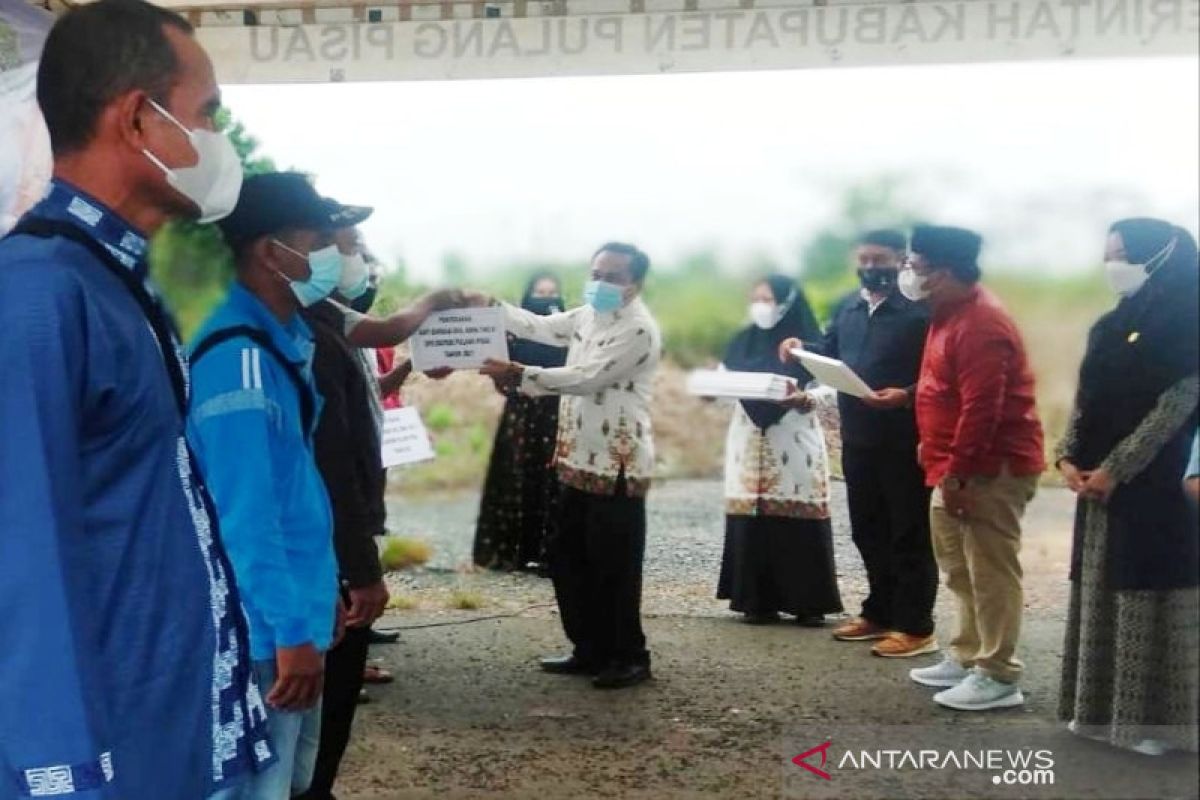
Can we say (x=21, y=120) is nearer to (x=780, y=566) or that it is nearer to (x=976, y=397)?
(x=780, y=566)

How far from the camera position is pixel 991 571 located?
2.73m

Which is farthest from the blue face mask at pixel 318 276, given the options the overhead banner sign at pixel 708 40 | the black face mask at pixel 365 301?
the overhead banner sign at pixel 708 40

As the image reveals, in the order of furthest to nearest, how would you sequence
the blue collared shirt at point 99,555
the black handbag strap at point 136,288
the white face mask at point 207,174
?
the white face mask at point 207,174
the black handbag strap at point 136,288
the blue collared shirt at point 99,555

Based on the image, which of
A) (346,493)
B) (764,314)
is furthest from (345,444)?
(764,314)

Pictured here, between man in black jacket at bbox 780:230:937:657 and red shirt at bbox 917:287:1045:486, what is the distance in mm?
35

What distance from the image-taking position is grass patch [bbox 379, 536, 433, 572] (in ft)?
10.0

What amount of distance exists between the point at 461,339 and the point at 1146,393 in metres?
1.62

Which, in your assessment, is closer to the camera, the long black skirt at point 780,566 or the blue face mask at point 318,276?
the blue face mask at point 318,276

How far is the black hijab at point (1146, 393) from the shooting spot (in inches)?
101

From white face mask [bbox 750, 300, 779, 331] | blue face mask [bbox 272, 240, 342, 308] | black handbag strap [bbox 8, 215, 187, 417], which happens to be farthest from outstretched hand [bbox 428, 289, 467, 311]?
black handbag strap [bbox 8, 215, 187, 417]

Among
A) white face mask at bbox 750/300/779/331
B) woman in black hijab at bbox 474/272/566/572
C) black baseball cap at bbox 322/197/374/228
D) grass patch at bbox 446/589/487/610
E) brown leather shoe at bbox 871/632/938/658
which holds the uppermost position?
black baseball cap at bbox 322/197/374/228

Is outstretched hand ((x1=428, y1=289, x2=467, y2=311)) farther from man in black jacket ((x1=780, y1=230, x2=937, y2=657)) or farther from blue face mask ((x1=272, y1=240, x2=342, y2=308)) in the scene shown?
man in black jacket ((x1=780, y1=230, x2=937, y2=657))

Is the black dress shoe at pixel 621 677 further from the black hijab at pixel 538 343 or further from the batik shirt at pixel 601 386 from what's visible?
the black hijab at pixel 538 343

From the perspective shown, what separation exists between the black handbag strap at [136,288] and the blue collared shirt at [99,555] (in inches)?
0.5
